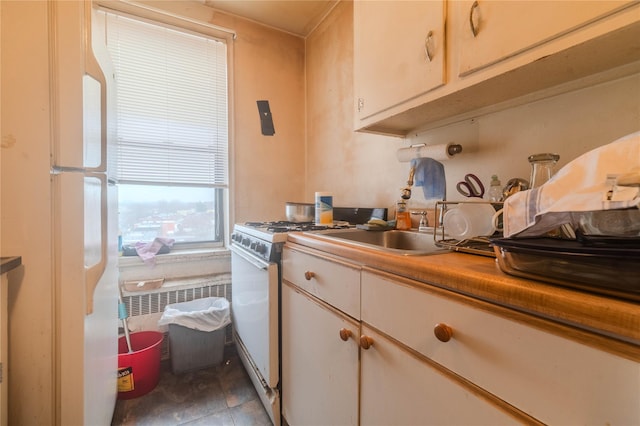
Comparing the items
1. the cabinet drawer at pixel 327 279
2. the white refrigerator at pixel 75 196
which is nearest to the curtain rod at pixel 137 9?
the white refrigerator at pixel 75 196

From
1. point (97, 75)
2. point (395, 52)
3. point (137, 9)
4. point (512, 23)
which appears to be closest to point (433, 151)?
point (395, 52)

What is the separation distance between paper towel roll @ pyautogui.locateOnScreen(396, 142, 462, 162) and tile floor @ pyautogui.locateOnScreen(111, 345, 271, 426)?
1.52 metres

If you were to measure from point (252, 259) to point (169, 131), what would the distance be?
4.18 ft

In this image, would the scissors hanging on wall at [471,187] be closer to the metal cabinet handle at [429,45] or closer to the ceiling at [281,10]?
the metal cabinet handle at [429,45]

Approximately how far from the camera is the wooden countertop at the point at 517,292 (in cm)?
37

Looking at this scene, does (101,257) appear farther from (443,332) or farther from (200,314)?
(443,332)

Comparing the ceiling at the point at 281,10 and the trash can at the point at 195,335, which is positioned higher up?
the ceiling at the point at 281,10

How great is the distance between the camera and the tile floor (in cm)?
142

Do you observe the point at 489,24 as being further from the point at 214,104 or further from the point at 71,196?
the point at 214,104

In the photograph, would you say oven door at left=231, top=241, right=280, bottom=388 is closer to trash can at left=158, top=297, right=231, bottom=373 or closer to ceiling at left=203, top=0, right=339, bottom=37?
trash can at left=158, top=297, right=231, bottom=373

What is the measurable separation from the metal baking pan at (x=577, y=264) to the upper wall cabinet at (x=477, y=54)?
19.7 inches

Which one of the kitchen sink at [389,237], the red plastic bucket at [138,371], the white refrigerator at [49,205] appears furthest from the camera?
the red plastic bucket at [138,371]

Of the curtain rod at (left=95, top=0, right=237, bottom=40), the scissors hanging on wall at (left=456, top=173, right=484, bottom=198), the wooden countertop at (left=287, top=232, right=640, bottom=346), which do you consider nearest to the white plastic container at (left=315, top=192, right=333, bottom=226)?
the scissors hanging on wall at (left=456, top=173, right=484, bottom=198)

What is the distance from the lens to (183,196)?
2156 mm
